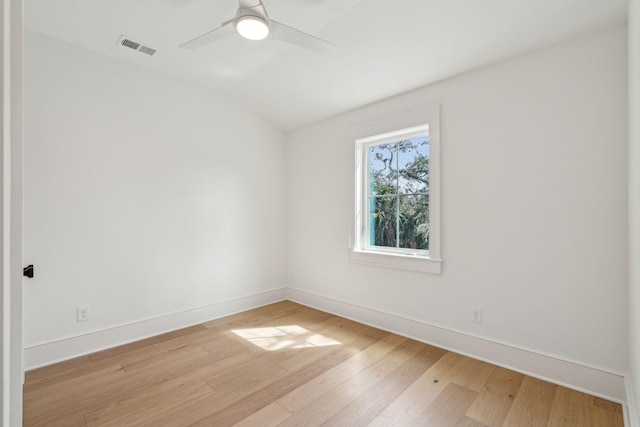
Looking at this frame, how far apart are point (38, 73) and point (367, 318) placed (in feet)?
11.9

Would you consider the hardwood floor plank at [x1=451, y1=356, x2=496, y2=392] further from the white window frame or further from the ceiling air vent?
the ceiling air vent

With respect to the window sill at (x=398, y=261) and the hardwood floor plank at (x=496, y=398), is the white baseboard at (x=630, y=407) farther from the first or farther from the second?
the window sill at (x=398, y=261)

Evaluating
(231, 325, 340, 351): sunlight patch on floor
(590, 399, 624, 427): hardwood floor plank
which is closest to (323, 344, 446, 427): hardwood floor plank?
(231, 325, 340, 351): sunlight patch on floor

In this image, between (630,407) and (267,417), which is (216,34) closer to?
(267,417)

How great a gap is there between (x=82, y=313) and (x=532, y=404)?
11.3 ft

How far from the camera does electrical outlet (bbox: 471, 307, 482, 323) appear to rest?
2.46m

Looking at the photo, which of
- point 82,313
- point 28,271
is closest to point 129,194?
point 28,271

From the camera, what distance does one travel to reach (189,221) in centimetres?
323

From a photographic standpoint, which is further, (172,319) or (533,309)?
(172,319)

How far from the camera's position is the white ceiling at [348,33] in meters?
1.99

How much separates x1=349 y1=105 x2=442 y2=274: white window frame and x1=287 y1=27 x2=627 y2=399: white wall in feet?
0.25

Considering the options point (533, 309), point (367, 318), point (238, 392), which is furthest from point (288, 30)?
point (367, 318)

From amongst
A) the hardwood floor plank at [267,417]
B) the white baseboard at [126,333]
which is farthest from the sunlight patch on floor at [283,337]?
the hardwood floor plank at [267,417]

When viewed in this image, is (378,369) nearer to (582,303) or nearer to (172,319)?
(582,303)
